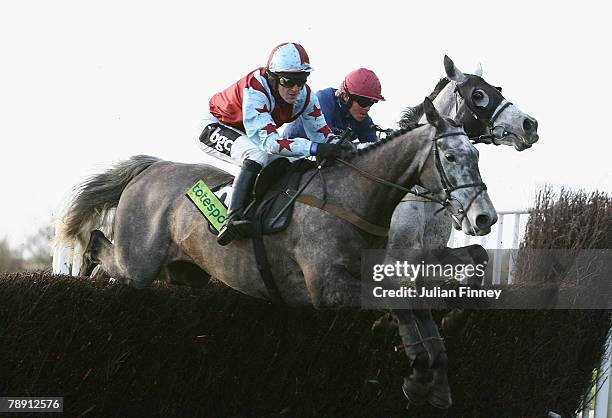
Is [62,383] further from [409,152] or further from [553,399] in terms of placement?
[553,399]

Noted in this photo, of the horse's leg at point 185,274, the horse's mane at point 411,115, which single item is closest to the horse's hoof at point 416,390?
the horse's leg at point 185,274

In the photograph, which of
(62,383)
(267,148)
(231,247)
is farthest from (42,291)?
(267,148)

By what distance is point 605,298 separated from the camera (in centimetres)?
627

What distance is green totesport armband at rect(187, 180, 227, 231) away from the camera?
528cm

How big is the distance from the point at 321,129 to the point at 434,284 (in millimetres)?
1171

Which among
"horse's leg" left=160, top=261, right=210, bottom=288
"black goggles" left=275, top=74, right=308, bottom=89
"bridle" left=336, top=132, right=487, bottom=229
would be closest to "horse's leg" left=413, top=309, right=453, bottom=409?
"bridle" left=336, top=132, right=487, bottom=229

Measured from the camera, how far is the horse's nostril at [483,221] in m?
4.25

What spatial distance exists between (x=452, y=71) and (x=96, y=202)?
9.11 feet

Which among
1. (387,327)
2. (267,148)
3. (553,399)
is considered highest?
(267,148)

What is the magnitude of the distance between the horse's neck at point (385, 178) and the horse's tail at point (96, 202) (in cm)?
200

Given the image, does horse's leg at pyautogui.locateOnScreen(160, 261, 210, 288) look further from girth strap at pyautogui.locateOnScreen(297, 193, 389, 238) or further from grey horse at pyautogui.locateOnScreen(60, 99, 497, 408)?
girth strap at pyautogui.locateOnScreen(297, 193, 389, 238)

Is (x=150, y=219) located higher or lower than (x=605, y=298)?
higher

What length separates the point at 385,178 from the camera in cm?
480

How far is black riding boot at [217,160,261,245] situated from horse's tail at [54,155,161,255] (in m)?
1.43
